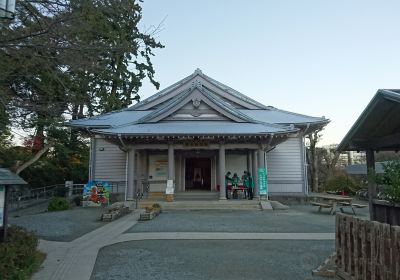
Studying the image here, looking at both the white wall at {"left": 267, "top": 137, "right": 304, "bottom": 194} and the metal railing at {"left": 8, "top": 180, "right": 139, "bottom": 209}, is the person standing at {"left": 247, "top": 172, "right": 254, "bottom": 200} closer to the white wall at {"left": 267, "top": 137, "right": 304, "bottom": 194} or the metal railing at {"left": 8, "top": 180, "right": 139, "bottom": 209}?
the white wall at {"left": 267, "top": 137, "right": 304, "bottom": 194}

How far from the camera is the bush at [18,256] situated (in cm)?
569

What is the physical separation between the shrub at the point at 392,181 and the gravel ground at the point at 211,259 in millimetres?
1984

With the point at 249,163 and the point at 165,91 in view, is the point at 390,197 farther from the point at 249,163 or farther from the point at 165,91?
the point at 165,91

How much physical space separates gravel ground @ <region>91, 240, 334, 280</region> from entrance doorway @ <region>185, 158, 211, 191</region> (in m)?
15.1

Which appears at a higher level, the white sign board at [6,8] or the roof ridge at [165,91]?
the roof ridge at [165,91]

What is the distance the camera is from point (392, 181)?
566 cm

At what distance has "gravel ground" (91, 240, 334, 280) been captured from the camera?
6.46m

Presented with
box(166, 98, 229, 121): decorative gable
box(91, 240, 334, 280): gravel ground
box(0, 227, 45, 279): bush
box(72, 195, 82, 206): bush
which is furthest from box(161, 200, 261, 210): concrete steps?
box(0, 227, 45, 279): bush

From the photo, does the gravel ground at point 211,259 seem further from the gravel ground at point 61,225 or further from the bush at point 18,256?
the gravel ground at point 61,225

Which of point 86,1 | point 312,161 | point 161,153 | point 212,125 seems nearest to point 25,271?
point 86,1

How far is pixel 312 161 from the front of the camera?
35.6 meters

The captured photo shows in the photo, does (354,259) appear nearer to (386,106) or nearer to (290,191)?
(386,106)

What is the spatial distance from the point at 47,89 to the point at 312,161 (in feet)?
104

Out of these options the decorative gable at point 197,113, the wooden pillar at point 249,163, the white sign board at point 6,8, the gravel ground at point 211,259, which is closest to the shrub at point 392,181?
the gravel ground at point 211,259
